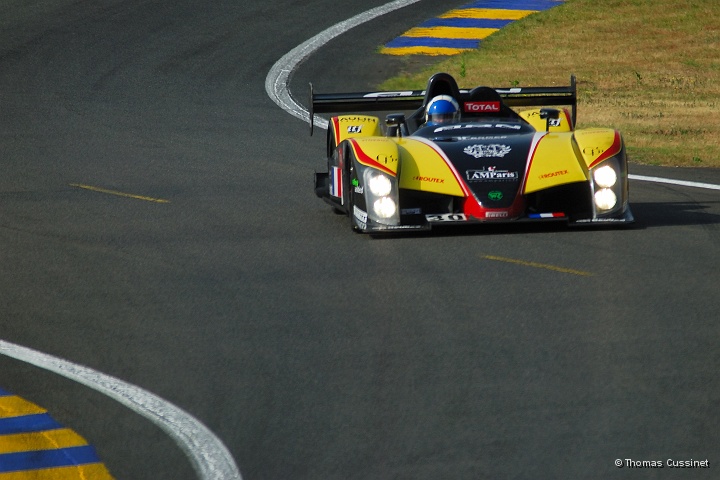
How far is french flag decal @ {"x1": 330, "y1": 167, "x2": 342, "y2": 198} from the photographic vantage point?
10.2m

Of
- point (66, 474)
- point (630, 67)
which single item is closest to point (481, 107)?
point (66, 474)

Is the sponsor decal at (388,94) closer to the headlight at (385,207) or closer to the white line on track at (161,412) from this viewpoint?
the headlight at (385,207)

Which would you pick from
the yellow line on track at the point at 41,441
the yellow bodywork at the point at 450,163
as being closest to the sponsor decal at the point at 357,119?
the yellow bodywork at the point at 450,163

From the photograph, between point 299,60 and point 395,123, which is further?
point 299,60

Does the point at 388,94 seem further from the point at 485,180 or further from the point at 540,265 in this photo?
the point at 540,265

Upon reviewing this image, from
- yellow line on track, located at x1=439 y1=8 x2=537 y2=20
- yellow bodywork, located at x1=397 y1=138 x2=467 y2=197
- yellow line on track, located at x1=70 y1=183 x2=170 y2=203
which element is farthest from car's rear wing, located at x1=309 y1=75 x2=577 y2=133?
yellow line on track, located at x1=439 y1=8 x2=537 y2=20

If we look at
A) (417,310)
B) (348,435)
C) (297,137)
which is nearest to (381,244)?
(417,310)

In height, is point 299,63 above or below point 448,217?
above

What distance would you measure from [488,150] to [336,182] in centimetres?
153

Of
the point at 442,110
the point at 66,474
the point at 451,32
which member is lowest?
the point at 66,474

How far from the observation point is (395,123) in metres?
10.7

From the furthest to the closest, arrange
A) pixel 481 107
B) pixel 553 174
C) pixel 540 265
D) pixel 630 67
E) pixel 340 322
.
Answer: pixel 630 67
pixel 481 107
pixel 553 174
pixel 540 265
pixel 340 322

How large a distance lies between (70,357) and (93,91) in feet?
40.0

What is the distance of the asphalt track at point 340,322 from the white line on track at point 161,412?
55 mm
